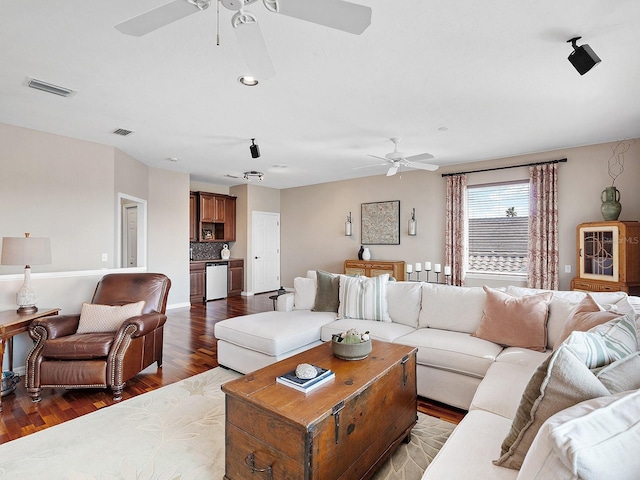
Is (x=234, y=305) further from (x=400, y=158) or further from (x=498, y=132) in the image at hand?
(x=498, y=132)

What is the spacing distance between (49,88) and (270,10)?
2.59 metres

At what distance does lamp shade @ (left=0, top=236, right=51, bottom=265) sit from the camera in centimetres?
302

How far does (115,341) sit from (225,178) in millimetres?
4898

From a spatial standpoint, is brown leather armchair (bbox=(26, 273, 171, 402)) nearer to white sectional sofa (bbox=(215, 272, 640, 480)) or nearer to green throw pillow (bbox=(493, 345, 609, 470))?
white sectional sofa (bbox=(215, 272, 640, 480))

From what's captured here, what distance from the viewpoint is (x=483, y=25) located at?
2098mm

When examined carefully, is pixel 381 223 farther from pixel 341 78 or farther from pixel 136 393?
pixel 136 393

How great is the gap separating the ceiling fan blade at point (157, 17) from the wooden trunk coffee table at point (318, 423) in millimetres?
1850

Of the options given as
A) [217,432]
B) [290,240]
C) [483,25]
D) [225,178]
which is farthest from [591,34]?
[290,240]

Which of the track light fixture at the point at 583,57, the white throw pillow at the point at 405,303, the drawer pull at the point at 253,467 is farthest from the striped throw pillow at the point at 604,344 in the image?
the white throw pillow at the point at 405,303

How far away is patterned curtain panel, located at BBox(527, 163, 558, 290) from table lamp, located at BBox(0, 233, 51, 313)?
630cm

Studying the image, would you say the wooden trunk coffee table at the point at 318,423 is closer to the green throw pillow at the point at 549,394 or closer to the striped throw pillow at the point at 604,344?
the green throw pillow at the point at 549,394

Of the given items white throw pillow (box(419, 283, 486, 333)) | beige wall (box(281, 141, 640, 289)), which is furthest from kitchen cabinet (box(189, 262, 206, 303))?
white throw pillow (box(419, 283, 486, 333))

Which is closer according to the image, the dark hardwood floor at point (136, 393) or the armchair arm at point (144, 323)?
the dark hardwood floor at point (136, 393)

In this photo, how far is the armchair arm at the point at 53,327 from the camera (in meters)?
2.84
